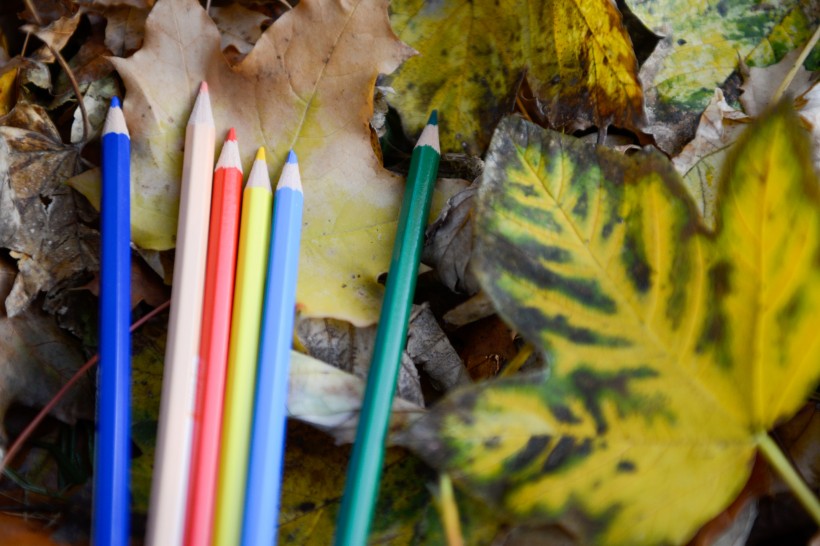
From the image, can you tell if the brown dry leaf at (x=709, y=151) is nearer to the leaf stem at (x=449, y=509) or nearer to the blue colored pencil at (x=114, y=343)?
the leaf stem at (x=449, y=509)

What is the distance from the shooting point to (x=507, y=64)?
22.6 inches

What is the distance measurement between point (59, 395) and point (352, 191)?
26 cm

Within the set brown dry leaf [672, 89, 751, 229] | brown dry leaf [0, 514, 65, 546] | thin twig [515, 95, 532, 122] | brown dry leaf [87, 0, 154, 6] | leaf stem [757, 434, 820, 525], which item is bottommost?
brown dry leaf [0, 514, 65, 546]

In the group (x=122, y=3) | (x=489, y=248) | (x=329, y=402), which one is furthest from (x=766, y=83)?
(x=122, y=3)

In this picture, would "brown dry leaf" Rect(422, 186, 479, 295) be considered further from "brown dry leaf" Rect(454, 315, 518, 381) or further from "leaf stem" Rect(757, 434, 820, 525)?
"leaf stem" Rect(757, 434, 820, 525)

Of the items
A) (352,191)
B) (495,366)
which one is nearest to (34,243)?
(352,191)

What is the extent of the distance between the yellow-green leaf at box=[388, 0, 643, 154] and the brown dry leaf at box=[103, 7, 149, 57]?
212mm

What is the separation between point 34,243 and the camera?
53cm

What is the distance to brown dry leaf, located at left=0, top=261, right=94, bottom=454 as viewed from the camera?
0.52 meters

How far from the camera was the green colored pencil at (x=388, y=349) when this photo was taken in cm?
45

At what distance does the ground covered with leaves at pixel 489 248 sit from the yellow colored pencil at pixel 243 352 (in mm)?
34

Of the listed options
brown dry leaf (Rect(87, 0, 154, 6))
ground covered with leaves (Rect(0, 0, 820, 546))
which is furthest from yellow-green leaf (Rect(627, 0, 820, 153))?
brown dry leaf (Rect(87, 0, 154, 6))

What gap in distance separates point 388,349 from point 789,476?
26 centimetres

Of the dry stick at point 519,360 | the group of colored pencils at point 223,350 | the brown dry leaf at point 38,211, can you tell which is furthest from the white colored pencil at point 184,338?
the dry stick at point 519,360
